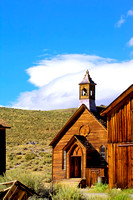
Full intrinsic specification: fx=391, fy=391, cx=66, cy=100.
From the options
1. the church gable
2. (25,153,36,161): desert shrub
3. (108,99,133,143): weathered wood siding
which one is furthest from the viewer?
(25,153,36,161): desert shrub

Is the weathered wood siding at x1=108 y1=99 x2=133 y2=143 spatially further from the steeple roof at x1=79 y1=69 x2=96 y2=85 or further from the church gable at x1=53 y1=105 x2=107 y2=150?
the steeple roof at x1=79 y1=69 x2=96 y2=85

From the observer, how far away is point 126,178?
73.8 ft

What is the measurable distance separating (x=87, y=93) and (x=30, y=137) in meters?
38.5

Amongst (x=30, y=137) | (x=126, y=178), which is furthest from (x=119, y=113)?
(x=30, y=137)

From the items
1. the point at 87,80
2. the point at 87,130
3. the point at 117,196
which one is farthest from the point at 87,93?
the point at 117,196

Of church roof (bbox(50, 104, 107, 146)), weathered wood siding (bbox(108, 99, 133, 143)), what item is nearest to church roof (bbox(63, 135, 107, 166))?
church roof (bbox(50, 104, 107, 146))

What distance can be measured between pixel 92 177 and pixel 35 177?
36.4ft

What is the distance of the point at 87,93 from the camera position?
31.0 meters

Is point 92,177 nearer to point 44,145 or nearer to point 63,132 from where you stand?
point 63,132

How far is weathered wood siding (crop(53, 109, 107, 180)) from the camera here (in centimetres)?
2842

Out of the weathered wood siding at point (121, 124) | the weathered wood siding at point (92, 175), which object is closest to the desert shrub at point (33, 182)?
the weathered wood siding at point (121, 124)

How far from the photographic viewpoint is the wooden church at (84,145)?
27547 mm

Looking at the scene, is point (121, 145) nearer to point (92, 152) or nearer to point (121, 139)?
point (121, 139)

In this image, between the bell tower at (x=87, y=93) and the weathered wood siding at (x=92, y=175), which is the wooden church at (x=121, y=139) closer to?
the weathered wood siding at (x=92, y=175)
